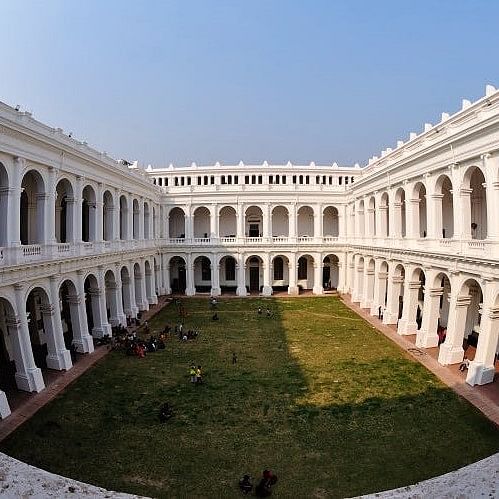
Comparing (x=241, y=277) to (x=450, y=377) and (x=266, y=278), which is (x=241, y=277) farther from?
(x=450, y=377)

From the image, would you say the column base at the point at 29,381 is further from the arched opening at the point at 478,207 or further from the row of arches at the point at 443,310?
the arched opening at the point at 478,207

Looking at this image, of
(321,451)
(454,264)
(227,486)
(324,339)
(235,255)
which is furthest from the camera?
(235,255)

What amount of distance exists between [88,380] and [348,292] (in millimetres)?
31292

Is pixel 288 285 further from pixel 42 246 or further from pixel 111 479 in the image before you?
pixel 111 479

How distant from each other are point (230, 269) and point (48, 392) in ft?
107

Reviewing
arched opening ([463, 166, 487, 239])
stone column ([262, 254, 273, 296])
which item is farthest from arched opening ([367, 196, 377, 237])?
stone column ([262, 254, 273, 296])

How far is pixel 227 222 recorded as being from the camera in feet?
169

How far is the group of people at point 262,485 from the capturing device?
12.7 metres

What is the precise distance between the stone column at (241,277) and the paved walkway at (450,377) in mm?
17009

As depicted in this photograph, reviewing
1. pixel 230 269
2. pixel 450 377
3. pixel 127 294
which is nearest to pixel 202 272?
Answer: pixel 230 269

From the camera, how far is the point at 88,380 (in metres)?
21.7

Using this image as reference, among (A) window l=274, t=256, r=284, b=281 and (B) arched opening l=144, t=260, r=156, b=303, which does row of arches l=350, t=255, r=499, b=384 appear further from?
(B) arched opening l=144, t=260, r=156, b=303

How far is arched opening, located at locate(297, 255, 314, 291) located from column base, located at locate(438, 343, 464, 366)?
26829mm

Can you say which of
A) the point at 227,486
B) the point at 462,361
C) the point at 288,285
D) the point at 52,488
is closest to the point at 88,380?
the point at 227,486
